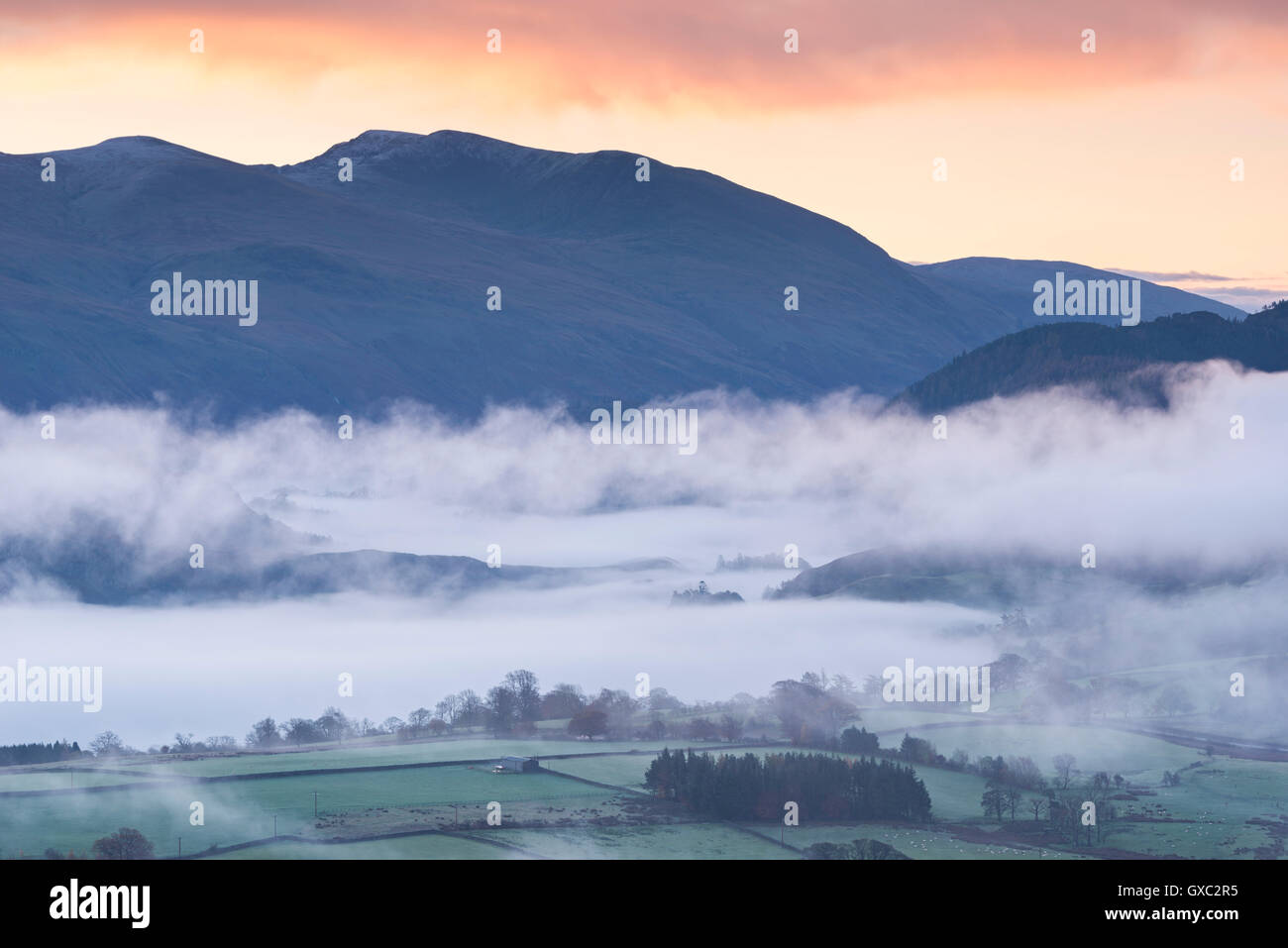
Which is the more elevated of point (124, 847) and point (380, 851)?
point (124, 847)

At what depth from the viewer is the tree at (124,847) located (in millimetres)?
185000

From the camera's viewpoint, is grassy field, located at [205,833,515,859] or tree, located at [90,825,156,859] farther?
tree, located at [90,825,156,859]

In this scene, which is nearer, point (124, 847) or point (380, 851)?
point (380, 851)

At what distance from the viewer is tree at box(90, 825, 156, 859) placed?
7283 inches

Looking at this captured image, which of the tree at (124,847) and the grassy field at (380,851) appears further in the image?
the tree at (124,847)

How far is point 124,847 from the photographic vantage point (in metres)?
187
